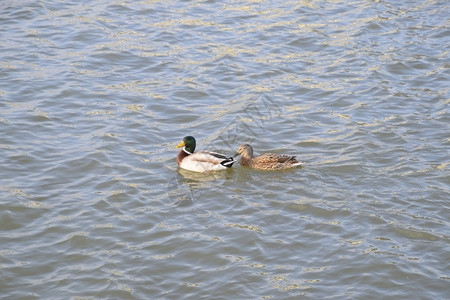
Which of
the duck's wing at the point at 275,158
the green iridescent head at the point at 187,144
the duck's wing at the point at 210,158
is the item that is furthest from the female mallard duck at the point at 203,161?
the duck's wing at the point at 275,158

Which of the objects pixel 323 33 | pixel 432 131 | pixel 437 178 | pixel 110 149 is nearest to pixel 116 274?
pixel 110 149

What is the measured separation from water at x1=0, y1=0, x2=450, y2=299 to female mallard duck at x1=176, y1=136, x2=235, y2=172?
173 millimetres

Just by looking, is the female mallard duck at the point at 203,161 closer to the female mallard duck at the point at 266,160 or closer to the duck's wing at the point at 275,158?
the female mallard duck at the point at 266,160

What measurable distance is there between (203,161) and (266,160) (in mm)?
1051

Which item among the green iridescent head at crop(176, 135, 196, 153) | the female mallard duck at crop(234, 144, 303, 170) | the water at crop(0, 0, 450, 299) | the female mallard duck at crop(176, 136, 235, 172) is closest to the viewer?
the water at crop(0, 0, 450, 299)

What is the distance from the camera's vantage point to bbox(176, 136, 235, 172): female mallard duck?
10.6m

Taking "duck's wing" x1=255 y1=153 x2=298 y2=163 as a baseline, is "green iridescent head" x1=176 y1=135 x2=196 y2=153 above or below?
above

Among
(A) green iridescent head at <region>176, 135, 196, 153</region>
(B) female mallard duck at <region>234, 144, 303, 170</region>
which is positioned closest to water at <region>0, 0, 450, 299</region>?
(B) female mallard duck at <region>234, 144, 303, 170</region>

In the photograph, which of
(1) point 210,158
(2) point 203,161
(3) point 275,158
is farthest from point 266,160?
(2) point 203,161

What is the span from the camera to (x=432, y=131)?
38.3 feet

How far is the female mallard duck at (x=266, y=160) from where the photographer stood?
10.4 meters

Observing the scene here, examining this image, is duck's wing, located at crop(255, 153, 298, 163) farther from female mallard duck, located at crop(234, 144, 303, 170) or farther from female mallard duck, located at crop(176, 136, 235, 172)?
female mallard duck, located at crop(176, 136, 235, 172)

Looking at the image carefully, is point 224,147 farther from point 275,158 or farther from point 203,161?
point 275,158

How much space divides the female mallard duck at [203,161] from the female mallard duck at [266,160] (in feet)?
0.90
